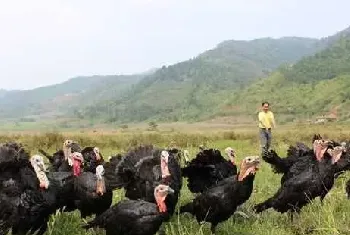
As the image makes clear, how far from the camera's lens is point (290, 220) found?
8.95m

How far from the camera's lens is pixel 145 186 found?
9.05 m

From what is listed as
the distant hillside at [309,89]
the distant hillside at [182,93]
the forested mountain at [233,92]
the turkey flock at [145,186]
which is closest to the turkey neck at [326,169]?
the turkey flock at [145,186]

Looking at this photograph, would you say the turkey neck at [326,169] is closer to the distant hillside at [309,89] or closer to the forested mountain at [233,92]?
the distant hillside at [309,89]

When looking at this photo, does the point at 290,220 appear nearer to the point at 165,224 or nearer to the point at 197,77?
the point at 165,224

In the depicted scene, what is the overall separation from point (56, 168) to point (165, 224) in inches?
123

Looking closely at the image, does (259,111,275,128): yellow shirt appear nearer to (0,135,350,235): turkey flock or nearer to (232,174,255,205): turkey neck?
(0,135,350,235): turkey flock

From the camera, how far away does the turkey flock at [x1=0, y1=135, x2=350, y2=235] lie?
24.4 ft

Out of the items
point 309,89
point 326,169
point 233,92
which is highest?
point 326,169

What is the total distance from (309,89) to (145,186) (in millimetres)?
91139

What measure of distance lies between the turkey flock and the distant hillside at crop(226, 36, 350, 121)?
220 feet

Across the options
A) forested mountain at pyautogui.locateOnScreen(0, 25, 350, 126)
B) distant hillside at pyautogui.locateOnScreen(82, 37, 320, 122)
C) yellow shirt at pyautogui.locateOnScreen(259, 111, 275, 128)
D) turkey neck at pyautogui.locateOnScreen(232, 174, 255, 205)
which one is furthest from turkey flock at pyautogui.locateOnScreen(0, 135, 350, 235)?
distant hillside at pyautogui.locateOnScreen(82, 37, 320, 122)

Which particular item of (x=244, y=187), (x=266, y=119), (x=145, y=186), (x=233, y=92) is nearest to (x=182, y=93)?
(x=233, y=92)

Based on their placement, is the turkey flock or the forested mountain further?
the forested mountain

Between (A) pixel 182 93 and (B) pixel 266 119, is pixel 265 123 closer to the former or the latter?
(B) pixel 266 119
